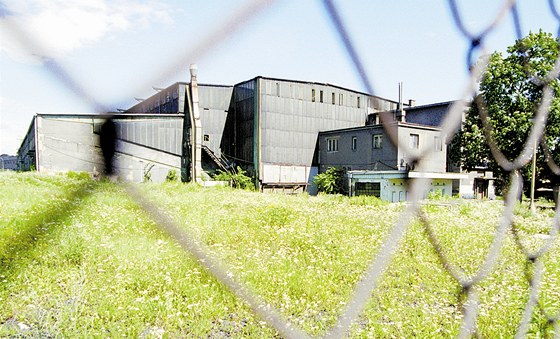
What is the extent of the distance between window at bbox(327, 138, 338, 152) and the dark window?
318 centimetres

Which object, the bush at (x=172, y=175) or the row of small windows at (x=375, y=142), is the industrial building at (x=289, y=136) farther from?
the bush at (x=172, y=175)

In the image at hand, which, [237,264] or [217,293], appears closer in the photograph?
[217,293]

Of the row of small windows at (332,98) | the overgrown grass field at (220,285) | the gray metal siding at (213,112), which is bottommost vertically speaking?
the overgrown grass field at (220,285)

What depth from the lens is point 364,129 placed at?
2153 cm

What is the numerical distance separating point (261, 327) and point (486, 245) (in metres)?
5.40

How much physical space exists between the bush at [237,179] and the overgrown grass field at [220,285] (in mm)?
12972

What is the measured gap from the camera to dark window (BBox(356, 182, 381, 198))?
64.8ft

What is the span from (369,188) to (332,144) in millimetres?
4584

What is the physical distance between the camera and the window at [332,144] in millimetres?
23578

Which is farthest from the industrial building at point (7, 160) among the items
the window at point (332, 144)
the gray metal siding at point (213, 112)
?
the window at point (332, 144)

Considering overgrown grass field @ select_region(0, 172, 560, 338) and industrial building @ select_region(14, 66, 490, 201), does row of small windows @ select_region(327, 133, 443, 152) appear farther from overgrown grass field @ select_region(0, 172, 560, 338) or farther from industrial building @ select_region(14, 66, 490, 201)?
overgrown grass field @ select_region(0, 172, 560, 338)

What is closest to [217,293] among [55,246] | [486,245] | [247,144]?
[55,246]

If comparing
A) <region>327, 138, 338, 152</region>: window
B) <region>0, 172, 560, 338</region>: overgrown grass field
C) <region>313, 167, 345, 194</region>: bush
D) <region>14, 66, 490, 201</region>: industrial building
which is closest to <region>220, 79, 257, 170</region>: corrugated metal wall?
<region>14, 66, 490, 201</region>: industrial building

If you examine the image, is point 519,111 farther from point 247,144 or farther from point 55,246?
point 55,246
